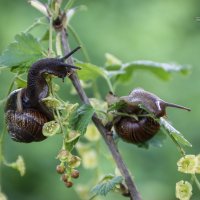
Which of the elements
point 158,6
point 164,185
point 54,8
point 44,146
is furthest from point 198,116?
point 54,8

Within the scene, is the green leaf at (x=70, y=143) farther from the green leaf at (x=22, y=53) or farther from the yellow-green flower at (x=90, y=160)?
the yellow-green flower at (x=90, y=160)

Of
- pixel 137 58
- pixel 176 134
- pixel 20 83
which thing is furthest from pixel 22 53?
pixel 137 58

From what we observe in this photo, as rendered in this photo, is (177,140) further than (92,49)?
No

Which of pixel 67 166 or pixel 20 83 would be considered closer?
pixel 67 166

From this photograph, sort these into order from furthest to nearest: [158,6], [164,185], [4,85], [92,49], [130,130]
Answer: [158,6] → [92,49] → [4,85] → [164,185] → [130,130]

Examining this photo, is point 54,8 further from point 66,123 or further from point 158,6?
point 158,6

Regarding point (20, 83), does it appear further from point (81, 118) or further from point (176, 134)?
point (176, 134)
